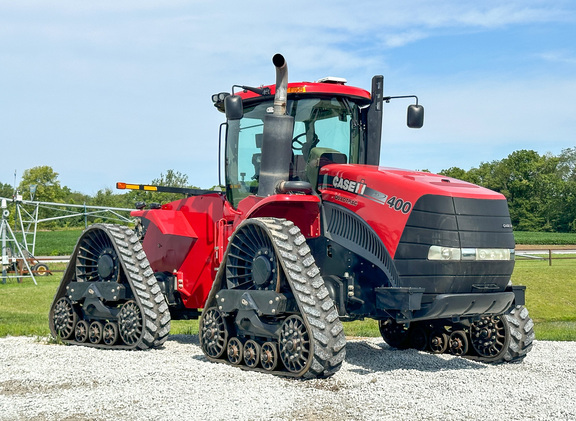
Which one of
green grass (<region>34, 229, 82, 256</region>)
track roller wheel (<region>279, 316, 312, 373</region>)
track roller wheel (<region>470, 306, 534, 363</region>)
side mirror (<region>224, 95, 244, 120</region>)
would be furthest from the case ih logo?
green grass (<region>34, 229, 82, 256</region>)

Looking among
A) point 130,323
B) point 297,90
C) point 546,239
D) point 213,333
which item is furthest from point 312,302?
point 546,239

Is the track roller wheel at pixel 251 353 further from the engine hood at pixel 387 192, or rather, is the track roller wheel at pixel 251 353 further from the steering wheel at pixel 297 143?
the steering wheel at pixel 297 143

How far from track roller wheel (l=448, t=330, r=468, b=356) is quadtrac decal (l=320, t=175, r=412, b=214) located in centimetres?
281

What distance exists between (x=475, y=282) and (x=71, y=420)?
4607 millimetres

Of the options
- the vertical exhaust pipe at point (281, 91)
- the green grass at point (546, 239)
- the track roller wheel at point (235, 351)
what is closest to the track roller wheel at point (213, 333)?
the track roller wheel at point (235, 351)

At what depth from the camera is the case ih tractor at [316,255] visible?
8.30 meters

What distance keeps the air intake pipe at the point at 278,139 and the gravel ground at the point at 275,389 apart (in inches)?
91.9

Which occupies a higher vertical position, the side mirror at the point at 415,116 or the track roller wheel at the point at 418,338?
the side mirror at the point at 415,116

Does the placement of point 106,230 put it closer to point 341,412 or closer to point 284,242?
point 284,242

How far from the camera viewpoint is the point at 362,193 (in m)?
8.74

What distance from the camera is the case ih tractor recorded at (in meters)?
8.30

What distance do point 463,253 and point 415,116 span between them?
2.45 meters

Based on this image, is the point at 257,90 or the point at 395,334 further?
the point at 395,334

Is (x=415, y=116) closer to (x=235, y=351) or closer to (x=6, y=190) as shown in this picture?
(x=235, y=351)
